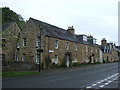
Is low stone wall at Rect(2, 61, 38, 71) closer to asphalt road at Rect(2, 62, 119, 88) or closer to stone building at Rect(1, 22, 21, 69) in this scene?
asphalt road at Rect(2, 62, 119, 88)

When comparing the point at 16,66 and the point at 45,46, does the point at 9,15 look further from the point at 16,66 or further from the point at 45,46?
the point at 16,66

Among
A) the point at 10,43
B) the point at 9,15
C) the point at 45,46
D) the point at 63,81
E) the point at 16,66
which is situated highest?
the point at 9,15

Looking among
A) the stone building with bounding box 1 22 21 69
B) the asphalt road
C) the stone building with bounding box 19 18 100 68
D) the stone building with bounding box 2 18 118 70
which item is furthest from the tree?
the asphalt road

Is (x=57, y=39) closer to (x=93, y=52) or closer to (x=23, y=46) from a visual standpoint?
(x=23, y=46)

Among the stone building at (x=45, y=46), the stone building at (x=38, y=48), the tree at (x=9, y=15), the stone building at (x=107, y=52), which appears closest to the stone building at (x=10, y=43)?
the stone building at (x=38, y=48)

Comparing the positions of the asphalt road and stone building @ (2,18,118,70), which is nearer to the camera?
the asphalt road

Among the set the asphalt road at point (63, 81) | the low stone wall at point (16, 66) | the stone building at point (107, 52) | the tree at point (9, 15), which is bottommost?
the asphalt road at point (63, 81)

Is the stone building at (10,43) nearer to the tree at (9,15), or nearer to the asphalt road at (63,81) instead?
the tree at (9,15)

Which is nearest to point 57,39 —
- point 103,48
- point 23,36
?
point 23,36

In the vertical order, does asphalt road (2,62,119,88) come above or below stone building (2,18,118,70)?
below

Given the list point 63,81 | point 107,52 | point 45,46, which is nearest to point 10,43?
point 45,46

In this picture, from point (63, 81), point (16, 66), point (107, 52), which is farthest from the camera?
point (107, 52)

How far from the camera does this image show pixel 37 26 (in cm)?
3456

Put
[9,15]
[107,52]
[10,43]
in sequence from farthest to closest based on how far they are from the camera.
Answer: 1. [107,52]
2. [9,15]
3. [10,43]
